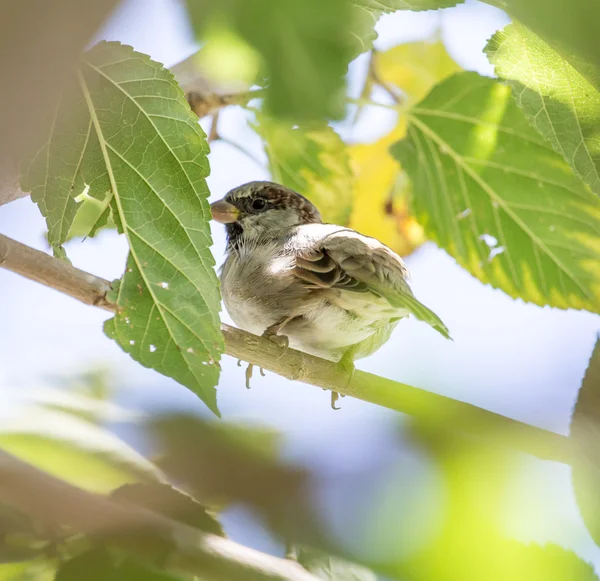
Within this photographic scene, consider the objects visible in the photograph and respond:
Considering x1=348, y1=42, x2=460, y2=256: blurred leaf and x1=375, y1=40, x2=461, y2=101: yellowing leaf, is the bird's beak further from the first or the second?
x1=375, y1=40, x2=461, y2=101: yellowing leaf

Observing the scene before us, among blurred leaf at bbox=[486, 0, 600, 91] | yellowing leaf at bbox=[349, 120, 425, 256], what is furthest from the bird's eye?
blurred leaf at bbox=[486, 0, 600, 91]

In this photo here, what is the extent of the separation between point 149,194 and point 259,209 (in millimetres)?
1717

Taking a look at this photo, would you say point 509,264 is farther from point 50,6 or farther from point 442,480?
point 50,6

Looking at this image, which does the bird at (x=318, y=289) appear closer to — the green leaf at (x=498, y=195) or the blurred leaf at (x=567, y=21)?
the green leaf at (x=498, y=195)

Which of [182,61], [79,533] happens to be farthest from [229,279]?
[79,533]

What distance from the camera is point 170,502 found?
0.90 m

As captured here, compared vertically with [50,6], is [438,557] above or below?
below

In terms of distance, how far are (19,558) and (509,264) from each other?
207 centimetres

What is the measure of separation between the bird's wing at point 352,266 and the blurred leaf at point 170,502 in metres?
1.21

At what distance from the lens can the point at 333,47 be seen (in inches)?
19.9

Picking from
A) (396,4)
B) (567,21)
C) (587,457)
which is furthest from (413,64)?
(567,21)

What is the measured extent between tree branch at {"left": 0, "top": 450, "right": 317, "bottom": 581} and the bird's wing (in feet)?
4.05

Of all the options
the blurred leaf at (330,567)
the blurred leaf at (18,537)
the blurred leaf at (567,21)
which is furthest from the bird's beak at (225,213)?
the blurred leaf at (567,21)

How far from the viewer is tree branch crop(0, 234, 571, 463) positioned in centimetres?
133
